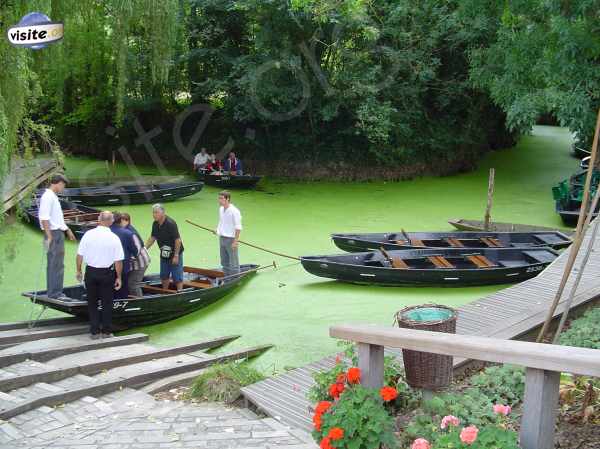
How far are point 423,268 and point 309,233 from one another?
390cm

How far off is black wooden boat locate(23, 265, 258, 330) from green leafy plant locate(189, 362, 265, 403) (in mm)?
2343

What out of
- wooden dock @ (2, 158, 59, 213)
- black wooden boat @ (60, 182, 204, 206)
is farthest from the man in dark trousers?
black wooden boat @ (60, 182, 204, 206)

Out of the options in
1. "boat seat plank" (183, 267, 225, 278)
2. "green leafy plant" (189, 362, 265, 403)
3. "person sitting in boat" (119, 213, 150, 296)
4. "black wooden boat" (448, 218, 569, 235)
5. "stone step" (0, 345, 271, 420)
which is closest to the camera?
"stone step" (0, 345, 271, 420)

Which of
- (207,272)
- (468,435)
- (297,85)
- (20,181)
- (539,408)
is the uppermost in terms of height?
(297,85)

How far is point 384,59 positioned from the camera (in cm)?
1836

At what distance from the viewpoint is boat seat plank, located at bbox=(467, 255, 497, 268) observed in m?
10.3

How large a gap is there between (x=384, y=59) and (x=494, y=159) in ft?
18.9

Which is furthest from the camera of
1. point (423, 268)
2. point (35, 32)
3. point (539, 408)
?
point (423, 268)

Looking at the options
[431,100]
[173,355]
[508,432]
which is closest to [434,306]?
[508,432]

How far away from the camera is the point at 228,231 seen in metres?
9.66

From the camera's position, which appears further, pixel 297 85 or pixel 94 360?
pixel 297 85

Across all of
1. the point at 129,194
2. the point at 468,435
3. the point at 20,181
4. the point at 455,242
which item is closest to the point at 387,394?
the point at 468,435

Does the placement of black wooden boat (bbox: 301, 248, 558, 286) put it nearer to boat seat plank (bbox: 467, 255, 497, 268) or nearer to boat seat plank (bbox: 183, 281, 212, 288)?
boat seat plank (bbox: 467, 255, 497, 268)

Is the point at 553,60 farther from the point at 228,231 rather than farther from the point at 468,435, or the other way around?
the point at 468,435
